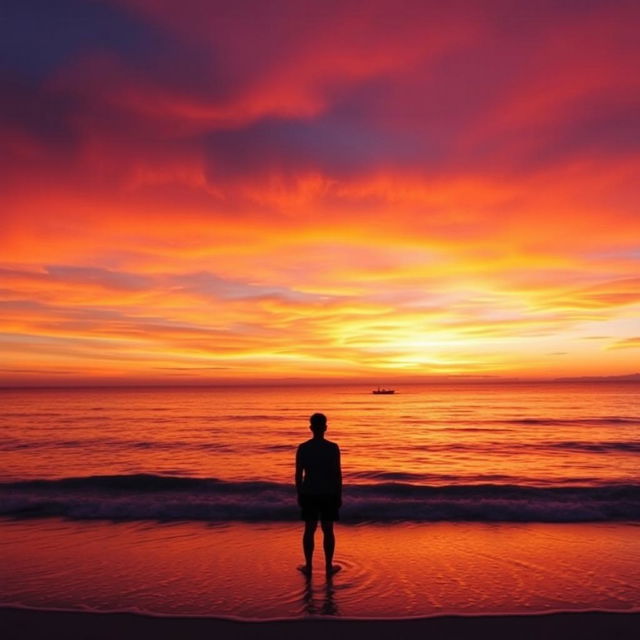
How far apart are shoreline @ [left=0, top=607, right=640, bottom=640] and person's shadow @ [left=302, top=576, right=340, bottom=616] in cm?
22

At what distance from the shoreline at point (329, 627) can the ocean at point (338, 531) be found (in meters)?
0.36

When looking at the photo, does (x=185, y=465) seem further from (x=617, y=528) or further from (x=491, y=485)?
(x=617, y=528)

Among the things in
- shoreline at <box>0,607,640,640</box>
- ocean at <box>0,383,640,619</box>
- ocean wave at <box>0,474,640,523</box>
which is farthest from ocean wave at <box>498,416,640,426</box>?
shoreline at <box>0,607,640,640</box>

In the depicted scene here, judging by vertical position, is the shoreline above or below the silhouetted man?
below

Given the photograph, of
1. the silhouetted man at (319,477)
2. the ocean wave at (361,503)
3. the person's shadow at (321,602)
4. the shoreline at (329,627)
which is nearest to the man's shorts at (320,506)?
the silhouetted man at (319,477)

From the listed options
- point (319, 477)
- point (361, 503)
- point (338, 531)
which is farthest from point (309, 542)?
point (361, 503)

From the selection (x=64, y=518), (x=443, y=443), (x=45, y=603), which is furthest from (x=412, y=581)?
(x=443, y=443)

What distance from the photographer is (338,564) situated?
9664 millimetres

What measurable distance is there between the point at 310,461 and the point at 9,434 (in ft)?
117

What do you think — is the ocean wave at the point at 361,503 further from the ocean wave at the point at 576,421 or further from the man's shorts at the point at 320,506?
the ocean wave at the point at 576,421

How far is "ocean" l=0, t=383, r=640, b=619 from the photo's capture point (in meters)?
8.12

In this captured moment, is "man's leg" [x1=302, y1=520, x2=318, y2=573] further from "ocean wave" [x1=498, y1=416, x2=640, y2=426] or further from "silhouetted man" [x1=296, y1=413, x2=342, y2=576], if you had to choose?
"ocean wave" [x1=498, y1=416, x2=640, y2=426]

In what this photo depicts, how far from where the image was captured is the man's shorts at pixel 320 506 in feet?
28.6

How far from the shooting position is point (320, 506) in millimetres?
8727
